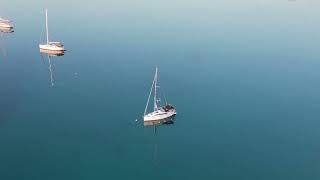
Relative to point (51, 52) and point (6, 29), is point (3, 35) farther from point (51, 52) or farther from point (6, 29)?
point (51, 52)

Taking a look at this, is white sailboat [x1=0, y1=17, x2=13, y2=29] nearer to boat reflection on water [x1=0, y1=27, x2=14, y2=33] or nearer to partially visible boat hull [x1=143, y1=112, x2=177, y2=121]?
boat reflection on water [x1=0, y1=27, x2=14, y2=33]

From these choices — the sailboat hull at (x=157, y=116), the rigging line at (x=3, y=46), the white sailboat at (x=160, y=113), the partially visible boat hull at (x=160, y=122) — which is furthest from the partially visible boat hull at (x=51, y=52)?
the sailboat hull at (x=157, y=116)

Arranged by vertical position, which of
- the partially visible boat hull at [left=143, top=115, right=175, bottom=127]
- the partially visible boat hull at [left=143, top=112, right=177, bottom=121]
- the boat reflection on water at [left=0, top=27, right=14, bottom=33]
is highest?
the boat reflection on water at [left=0, top=27, right=14, bottom=33]

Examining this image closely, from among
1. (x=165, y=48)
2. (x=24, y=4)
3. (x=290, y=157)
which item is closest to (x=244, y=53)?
(x=165, y=48)

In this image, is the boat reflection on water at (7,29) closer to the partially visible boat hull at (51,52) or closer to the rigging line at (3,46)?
the rigging line at (3,46)

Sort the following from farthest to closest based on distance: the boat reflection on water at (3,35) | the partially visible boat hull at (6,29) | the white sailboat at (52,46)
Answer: the partially visible boat hull at (6,29)
the boat reflection on water at (3,35)
the white sailboat at (52,46)

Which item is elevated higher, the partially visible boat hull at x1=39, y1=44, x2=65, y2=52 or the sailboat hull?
the partially visible boat hull at x1=39, y1=44, x2=65, y2=52

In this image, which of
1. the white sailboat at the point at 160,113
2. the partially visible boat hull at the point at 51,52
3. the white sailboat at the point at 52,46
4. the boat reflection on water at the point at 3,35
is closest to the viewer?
the white sailboat at the point at 160,113

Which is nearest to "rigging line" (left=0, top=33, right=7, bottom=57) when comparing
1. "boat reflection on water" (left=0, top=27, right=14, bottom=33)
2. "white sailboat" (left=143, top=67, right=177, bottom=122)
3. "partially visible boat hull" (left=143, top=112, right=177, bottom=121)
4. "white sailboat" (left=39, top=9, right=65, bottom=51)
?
"boat reflection on water" (left=0, top=27, right=14, bottom=33)
